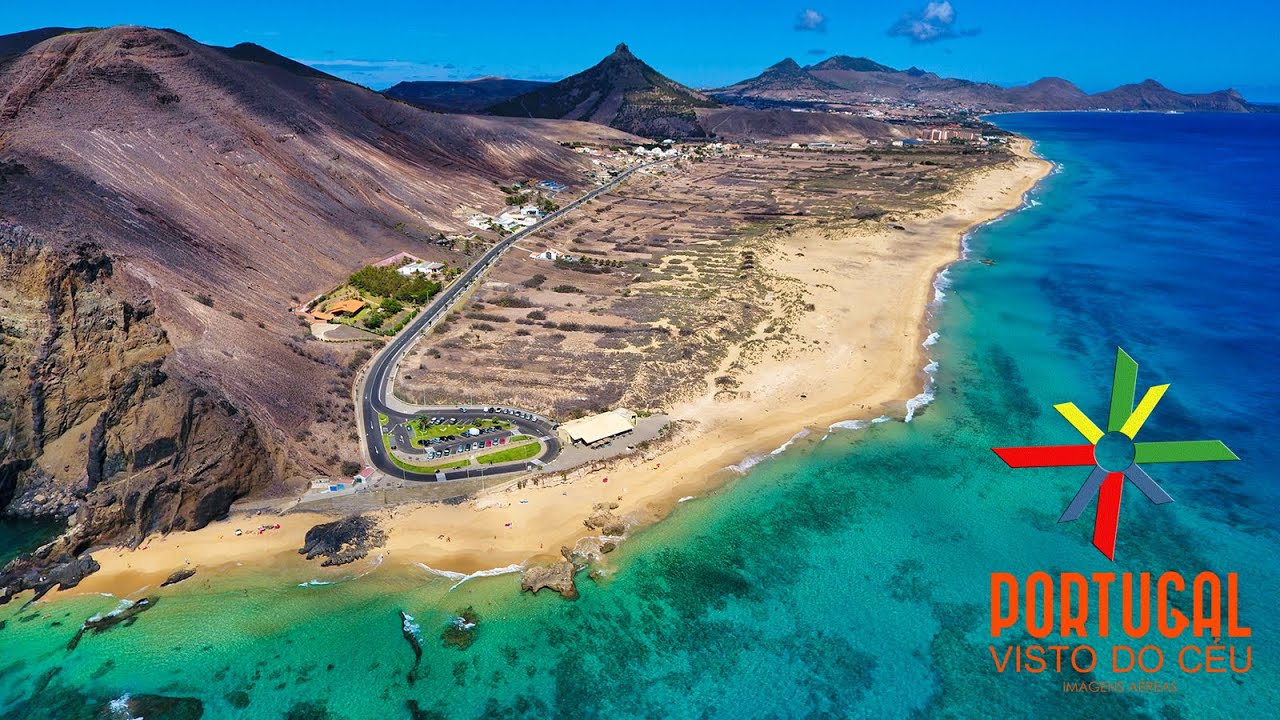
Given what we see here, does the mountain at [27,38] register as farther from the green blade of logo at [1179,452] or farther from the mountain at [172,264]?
the green blade of logo at [1179,452]

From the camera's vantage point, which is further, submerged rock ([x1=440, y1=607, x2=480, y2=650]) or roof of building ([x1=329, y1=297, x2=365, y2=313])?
roof of building ([x1=329, y1=297, x2=365, y2=313])

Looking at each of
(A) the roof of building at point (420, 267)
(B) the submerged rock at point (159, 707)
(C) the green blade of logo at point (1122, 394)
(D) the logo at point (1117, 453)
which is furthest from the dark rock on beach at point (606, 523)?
(A) the roof of building at point (420, 267)

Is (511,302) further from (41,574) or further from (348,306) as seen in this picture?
(41,574)

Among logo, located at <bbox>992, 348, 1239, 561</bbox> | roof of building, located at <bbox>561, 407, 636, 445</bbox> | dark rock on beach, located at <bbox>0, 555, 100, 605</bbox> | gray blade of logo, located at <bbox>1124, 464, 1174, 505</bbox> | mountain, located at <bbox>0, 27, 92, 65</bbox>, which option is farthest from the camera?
mountain, located at <bbox>0, 27, 92, 65</bbox>

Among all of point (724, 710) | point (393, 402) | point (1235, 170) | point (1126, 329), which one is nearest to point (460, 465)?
point (393, 402)

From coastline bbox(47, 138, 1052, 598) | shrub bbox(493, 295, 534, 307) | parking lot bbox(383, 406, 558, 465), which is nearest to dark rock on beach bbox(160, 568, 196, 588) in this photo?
coastline bbox(47, 138, 1052, 598)

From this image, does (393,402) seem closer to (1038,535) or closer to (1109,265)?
(1038,535)

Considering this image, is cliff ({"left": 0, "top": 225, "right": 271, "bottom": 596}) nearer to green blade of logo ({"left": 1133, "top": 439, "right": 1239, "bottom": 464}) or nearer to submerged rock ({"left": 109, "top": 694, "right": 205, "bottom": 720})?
submerged rock ({"left": 109, "top": 694, "right": 205, "bottom": 720})

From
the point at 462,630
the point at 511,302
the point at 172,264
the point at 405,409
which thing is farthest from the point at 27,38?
the point at 462,630
